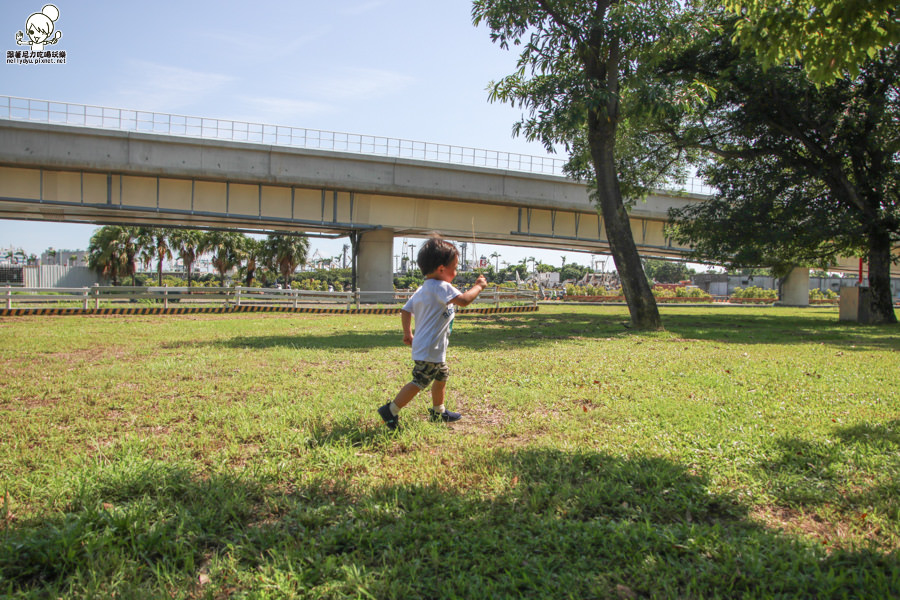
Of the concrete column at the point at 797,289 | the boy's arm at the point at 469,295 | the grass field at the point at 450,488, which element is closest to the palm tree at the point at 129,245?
the grass field at the point at 450,488

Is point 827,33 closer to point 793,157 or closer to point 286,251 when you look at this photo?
point 793,157

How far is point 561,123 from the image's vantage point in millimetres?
14133

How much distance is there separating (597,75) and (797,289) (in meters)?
42.8

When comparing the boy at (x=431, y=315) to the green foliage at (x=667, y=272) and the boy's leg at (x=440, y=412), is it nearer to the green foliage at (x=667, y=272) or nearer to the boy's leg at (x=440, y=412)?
the boy's leg at (x=440, y=412)

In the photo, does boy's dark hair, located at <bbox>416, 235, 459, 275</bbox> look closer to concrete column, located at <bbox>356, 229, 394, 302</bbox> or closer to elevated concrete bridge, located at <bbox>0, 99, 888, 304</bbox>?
elevated concrete bridge, located at <bbox>0, 99, 888, 304</bbox>

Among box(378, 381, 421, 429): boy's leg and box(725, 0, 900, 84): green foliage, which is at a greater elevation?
box(725, 0, 900, 84): green foliage

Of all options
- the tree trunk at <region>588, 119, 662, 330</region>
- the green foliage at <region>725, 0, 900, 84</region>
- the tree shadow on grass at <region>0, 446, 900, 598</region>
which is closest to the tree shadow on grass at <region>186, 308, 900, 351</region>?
the tree trunk at <region>588, 119, 662, 330</region>

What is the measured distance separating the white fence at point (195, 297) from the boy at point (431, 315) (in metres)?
19.5

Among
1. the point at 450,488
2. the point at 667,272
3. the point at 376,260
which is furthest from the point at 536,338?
the point at 667,272

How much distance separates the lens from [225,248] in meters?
50.8

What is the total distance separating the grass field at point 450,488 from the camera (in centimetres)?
244

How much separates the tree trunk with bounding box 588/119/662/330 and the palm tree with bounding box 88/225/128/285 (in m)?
42.9

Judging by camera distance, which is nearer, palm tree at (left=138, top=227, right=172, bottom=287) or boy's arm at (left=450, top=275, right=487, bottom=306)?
boy's arm at (left=450, top=275, right=487, bottom=306)

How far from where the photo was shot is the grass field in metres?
2.44
